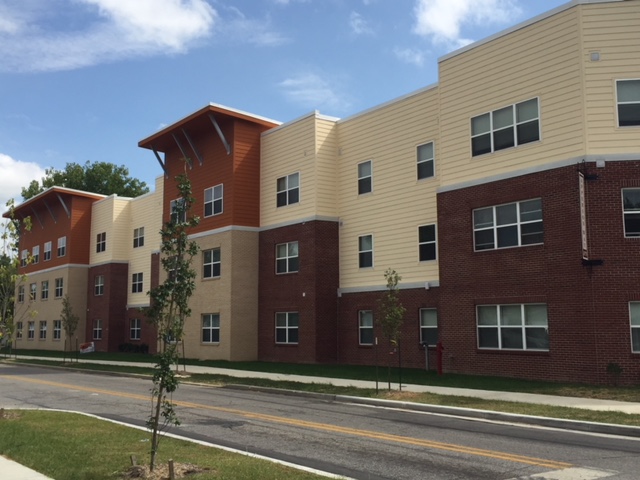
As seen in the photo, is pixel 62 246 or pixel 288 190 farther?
pixel 62 246

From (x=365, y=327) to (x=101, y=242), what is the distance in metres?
30.4

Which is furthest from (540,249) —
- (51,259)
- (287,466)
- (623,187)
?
(51,259)

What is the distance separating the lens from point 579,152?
64.2 ft

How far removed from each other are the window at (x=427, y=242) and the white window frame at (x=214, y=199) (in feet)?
38.9

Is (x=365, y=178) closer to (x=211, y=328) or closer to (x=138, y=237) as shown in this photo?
(x=211, y=328)

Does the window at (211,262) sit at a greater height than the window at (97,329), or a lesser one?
greater

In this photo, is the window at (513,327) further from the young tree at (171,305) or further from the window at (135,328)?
the window at (135,328)

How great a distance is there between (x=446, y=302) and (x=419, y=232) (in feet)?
14.2

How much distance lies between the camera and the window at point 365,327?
28359mm

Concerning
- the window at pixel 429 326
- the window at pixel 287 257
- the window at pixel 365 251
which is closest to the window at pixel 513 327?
the window at pixel 429 326

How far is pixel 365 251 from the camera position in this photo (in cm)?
2914

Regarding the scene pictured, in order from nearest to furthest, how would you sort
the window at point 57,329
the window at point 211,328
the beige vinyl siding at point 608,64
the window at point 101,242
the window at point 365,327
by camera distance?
1. the beige vinyl siding at point 608,64
2. the window at point 365,327
3. the window at point 211,328
4. the window at point 101,242
5. the window at point 57,329

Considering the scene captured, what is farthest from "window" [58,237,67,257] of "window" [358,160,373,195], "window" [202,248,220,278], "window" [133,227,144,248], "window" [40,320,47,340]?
"window" [358,160,373,195]

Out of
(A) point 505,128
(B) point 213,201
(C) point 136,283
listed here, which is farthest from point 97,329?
(A) point 505,128
